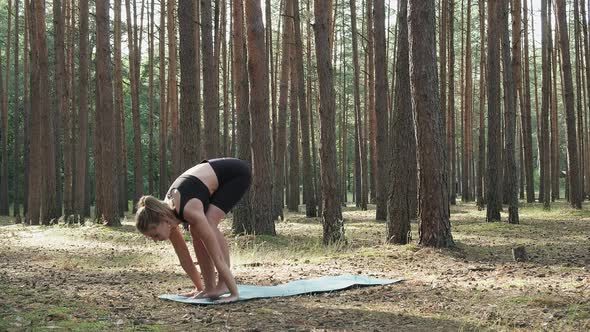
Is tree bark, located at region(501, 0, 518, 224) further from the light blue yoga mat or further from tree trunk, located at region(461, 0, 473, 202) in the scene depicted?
tree trunk, located at region(461, 0, 473, 202)

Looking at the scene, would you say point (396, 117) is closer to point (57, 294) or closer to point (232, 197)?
point (232, 197)

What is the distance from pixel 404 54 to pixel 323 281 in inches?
208

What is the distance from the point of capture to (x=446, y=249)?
9953 millimetres

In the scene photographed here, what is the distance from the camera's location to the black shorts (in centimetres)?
648

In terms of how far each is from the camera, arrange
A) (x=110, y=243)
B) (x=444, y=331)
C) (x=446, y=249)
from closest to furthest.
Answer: (x=444, y=331), (x=446, y=249), (x=110, y=243)

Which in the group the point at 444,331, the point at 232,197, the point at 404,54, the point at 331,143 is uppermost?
the point at 404,54

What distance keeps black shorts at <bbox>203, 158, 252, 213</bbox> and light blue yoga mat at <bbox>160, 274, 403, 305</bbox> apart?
0.90 metres

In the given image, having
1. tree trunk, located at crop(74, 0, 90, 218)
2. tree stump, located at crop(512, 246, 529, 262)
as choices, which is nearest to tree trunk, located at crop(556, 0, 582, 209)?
tree stump, located at crop(512, 246, 529, 262)

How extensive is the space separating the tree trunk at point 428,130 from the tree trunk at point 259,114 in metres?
3.87

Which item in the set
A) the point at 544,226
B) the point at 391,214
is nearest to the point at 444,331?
the point at 391,214

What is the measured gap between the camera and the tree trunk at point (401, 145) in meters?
11.4

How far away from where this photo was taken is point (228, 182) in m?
6.54

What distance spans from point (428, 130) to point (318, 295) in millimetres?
4111

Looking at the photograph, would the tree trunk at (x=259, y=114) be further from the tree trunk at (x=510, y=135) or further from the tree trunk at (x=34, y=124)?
the tree trunk at (x=34, y=124)
